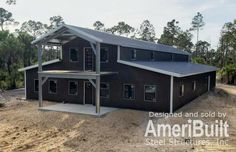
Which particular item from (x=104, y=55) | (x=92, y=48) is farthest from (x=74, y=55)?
(x=92, y=48)

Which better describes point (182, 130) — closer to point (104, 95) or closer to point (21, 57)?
point (104, 95)

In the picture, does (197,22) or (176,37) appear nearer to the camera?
(176,37)

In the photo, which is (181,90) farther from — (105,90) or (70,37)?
(70,37)

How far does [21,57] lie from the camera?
98.7ft

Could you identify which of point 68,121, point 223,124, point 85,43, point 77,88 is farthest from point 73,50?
point 223,124

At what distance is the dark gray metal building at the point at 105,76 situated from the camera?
1359 cm

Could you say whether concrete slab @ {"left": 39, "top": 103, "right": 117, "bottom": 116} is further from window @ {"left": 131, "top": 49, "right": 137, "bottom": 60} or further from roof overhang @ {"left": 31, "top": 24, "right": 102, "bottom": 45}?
window @ {"left": 131, "top": 49, "right": 137, "bottom": 60}

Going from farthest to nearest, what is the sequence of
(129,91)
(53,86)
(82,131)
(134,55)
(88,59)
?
(53,86) < (134,55) < (88,59) < (129,91) < (82,131)

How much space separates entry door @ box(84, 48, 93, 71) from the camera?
633 inches

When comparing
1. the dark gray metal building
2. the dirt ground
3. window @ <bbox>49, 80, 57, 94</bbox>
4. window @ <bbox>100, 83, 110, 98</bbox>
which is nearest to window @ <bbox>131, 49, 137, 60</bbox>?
the dark gray metal building

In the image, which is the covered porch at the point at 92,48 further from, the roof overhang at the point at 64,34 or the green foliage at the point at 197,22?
the green foliage at the point at 197,22

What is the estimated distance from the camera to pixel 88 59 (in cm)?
1619

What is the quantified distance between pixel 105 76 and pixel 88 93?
193 centimetres

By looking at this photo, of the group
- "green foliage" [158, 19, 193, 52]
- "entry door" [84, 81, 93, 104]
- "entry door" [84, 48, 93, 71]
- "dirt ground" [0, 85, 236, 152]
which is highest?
"green foliage" [158, 19, 193, 52]
